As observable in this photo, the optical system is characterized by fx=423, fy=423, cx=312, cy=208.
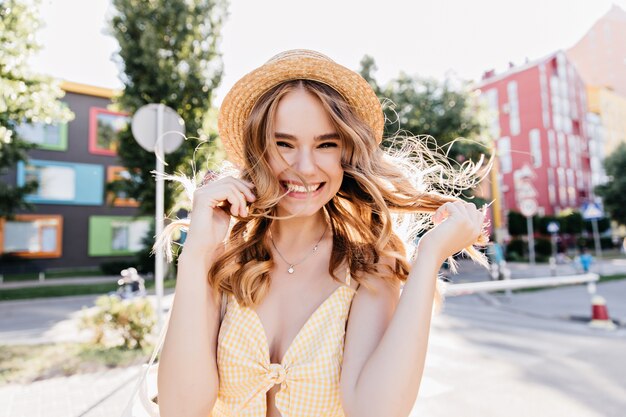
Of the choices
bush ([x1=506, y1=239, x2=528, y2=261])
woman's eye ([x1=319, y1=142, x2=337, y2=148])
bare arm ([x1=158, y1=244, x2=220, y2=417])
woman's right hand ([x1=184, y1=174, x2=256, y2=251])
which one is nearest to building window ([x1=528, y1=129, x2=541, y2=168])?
bush ([x1=506, y1=239, x2=528, y2=261])

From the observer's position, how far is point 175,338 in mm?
1416

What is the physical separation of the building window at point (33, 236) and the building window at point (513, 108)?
138 feet

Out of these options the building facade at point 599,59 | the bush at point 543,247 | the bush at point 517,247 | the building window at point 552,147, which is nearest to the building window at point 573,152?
the building window at point 552,147

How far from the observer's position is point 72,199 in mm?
23781

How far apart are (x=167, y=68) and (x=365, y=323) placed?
14910mm

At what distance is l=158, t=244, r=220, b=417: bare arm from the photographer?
1.40m

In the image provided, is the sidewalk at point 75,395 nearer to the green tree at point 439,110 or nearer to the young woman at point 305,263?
the young woman at point 305,263

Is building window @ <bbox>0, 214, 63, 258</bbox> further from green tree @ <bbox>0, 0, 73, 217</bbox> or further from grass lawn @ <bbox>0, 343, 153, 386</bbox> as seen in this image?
grass lawn @ <bbox>0, 343, 153, 386</bbox>

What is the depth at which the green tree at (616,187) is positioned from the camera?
35.5m

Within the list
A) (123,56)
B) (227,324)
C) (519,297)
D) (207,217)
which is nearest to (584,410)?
(227,324)

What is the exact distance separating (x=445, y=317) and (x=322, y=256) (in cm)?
741

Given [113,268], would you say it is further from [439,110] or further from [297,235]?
[297,235]

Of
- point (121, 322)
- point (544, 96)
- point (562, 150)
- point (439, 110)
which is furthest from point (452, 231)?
point (562, 150)

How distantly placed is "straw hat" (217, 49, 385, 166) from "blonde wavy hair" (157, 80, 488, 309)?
0.04 metres
